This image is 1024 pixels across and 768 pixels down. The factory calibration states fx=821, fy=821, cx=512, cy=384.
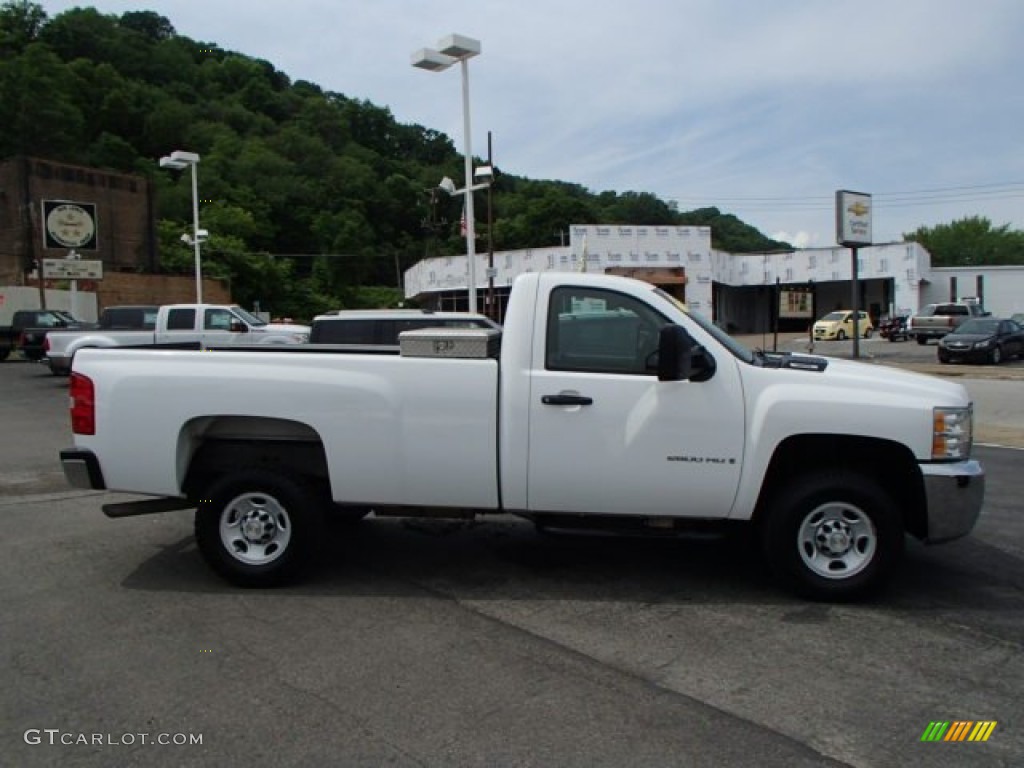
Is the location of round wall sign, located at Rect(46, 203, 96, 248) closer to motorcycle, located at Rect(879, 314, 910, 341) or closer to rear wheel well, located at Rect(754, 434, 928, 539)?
motorcycle, located at Rect(879, 314, 910, 341)

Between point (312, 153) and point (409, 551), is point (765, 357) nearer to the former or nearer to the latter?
point (409, 551)

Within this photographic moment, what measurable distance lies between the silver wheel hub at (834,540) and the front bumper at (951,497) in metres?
0.38

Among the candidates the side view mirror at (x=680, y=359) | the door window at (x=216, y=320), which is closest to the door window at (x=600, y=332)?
the side view mirror at (x=680, y=359)

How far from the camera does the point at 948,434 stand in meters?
4.81

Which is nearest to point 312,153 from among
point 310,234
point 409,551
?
point 310,234

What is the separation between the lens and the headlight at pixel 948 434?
4785 mm

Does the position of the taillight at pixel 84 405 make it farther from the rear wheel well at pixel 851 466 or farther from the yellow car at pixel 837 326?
the yellow car at pixel 837 326

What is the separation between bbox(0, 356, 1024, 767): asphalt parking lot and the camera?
3.38 m

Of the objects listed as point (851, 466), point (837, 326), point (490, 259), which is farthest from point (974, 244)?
point (851, 466)

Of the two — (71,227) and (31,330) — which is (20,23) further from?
(31,330)

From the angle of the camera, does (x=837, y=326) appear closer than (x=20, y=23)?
Yes

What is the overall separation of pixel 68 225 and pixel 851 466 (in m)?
52.8

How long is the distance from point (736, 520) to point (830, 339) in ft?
131

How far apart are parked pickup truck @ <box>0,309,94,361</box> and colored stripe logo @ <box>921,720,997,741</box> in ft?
78.7
